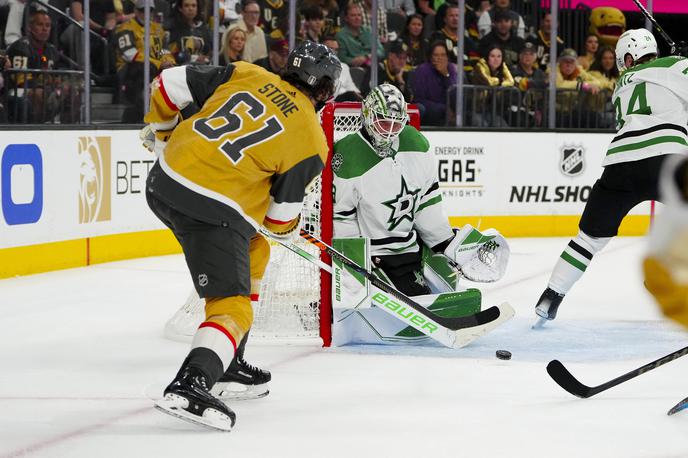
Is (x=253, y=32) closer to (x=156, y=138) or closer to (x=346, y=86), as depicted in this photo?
(x=346, y=86)

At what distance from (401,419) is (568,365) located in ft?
3.15

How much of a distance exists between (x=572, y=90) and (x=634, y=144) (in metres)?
3.95

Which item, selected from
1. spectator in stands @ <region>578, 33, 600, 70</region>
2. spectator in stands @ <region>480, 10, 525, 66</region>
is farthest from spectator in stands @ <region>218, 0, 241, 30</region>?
spectator in stands @ <region>578, 33, 600, 70</region>

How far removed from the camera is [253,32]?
7180 mm

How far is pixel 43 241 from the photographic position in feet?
18.5

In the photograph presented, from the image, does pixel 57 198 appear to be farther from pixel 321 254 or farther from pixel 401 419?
pixel 401 419

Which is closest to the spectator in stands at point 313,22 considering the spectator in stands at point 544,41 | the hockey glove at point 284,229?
the spectator in stands at point 544,41

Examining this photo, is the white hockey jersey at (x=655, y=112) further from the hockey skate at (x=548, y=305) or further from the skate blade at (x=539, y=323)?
the skate blade at (x=539, y=323)

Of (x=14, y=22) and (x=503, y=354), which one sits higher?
(x=14, y=22)

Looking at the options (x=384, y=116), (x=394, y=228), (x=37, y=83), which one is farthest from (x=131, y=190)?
(x=384, y=116)

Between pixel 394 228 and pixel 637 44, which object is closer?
pixel 394 228

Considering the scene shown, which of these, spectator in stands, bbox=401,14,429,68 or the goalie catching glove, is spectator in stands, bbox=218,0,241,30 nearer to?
spectator in stands, bbox=401,14,429,68

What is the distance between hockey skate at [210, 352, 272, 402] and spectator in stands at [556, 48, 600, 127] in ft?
17.2

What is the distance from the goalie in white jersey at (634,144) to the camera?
14.0 ft
